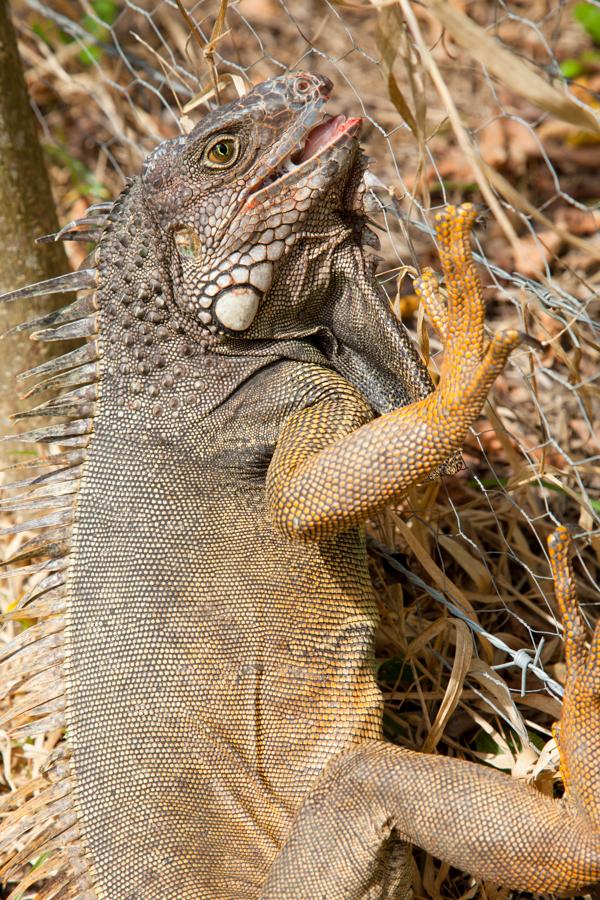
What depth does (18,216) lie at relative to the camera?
15.2ft

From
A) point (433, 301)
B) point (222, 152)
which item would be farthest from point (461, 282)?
point (222, 152)

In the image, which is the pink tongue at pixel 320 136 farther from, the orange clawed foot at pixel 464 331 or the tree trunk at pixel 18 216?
the tree trunk at pixel 18 216

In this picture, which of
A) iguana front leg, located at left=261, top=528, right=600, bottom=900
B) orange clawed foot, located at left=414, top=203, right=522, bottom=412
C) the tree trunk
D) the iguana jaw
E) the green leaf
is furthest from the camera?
the green leaf

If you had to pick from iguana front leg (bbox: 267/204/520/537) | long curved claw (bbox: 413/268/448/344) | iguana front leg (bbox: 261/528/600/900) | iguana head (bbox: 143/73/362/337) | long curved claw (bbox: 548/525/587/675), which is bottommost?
iguana front leg (bbox: 261/528/600/900)

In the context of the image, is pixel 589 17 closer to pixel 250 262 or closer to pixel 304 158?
pixel 304 158

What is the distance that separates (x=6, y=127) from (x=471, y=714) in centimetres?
373

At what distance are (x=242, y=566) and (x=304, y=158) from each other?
152 centimetres

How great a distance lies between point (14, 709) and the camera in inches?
130

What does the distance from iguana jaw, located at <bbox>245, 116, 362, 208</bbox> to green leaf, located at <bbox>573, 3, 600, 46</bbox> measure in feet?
14.9

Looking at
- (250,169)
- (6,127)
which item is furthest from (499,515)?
(6,127)

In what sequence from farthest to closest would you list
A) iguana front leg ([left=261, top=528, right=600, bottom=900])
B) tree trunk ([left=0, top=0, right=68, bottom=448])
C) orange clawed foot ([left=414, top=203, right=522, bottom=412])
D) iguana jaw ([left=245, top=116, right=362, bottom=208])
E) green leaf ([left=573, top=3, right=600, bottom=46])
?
green leaf ([left=573, top=3, right=600, bottom=46])
tree trunk ([left=0, top=0, right=68, bottom=448])
iguana jaw ([left=245, top=116, right=362, bottom=208])
iguana front leg ([left=261, top=528, right=600, bottom=900])
orange clawed foot ([left=414, top=203, right=522, bottom=412])

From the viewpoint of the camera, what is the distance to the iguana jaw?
3020mm

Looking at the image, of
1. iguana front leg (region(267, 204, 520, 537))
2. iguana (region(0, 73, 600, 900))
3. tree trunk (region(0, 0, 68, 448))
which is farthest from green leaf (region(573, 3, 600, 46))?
iguana front leg (region(267, 204, 520, 537))

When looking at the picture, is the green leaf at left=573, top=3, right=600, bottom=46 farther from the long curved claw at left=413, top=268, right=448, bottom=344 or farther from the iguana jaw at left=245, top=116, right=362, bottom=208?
the long curved claw at left=413, top=268, right=448, bottom=344
